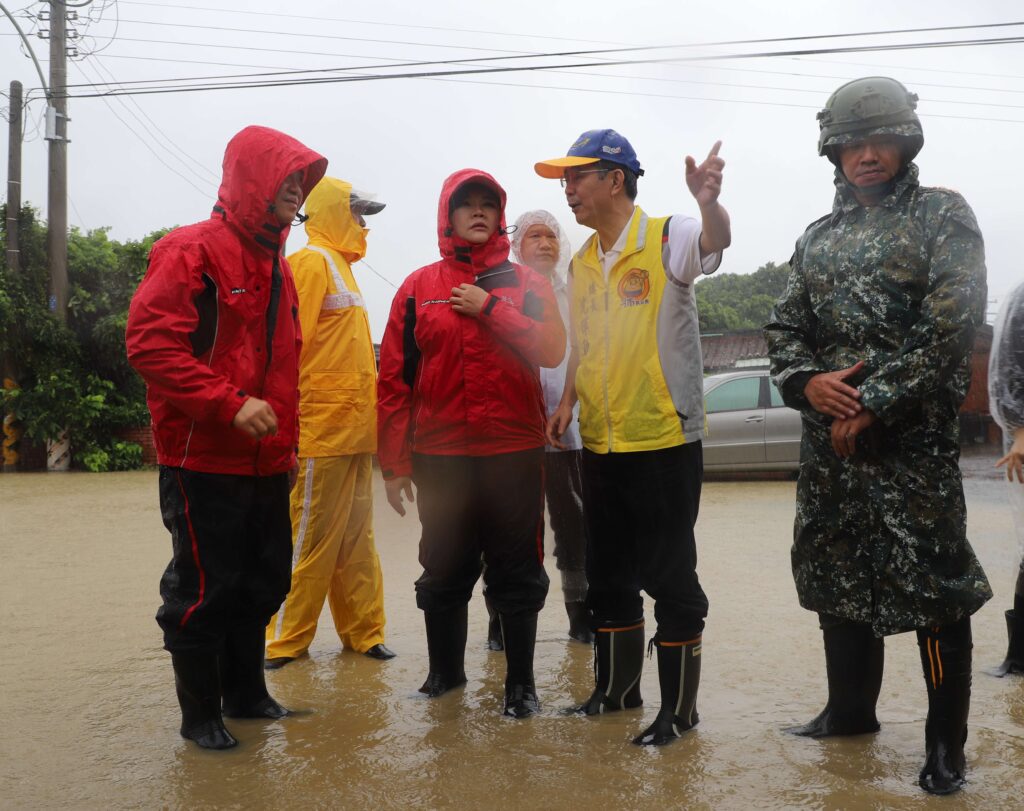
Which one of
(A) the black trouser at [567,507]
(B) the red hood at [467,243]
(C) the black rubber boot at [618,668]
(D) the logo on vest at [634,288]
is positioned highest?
(B) the red hood at [467,243]

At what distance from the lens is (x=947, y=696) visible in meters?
3.00

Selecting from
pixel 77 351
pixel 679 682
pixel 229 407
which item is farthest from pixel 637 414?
pixel 77 351

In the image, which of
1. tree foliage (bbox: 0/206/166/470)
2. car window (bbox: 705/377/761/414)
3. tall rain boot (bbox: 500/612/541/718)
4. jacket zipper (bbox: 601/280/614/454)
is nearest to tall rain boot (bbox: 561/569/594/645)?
tall rain boot (bbox: 500/612/541/718)

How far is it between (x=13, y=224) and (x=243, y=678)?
1658cm

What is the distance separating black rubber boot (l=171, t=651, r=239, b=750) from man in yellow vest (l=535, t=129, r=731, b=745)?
54.1 inches

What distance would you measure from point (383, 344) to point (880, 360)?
75.6 inches

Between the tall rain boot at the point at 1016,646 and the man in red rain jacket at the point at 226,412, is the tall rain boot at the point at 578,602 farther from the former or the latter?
the tall rain boot at the point at 1016,646

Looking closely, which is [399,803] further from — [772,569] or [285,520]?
[772,569]

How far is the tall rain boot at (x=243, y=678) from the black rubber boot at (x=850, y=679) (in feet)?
6.56

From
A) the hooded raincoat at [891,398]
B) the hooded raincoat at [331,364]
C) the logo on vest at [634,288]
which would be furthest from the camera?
the hooded raincoat at [331,364]

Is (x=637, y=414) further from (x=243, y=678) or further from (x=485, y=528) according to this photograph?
(x=243, y=678)

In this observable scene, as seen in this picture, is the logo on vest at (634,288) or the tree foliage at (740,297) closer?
the logo on vest at (634,288)

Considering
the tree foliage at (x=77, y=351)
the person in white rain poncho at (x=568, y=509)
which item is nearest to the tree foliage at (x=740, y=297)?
the tree foliage at (x=77, y=351)

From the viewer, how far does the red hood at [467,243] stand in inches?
157
